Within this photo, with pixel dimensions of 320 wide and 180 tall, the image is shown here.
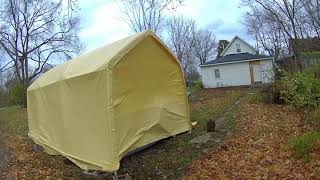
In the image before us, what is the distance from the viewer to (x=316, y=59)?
20.8 meters

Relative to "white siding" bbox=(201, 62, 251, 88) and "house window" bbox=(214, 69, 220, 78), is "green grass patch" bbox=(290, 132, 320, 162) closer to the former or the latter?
"white siding" bbox=(201, 62, 251, 88)

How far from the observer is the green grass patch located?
8.00 m

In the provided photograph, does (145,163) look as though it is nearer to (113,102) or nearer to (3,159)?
(113,102)

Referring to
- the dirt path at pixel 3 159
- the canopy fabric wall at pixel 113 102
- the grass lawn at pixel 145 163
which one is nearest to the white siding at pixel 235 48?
the dirt path at pixel 3 159

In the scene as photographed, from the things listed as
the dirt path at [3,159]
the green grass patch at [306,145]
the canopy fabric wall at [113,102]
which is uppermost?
the canopy fabric wall at [113,102]

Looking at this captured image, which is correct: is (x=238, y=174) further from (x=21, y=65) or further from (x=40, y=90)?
(x=21, y=65)

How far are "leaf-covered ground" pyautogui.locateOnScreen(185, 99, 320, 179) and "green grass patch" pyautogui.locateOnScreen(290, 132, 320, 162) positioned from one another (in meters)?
0.10

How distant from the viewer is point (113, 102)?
8227mm

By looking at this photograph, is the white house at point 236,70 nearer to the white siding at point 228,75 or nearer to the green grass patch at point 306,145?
the white siding at point 228,75

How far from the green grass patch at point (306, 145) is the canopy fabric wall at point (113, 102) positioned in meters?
3.26

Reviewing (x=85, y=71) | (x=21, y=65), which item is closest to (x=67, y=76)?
(x=85, y=71)

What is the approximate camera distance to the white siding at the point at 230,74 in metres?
41.8

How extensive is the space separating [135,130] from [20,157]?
16.8 ft

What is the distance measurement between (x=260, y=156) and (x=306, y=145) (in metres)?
0.97
